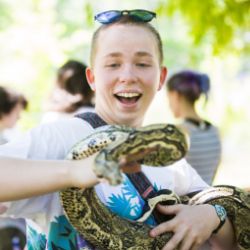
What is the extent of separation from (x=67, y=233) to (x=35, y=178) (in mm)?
333

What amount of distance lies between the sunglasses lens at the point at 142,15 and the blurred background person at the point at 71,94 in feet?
9.39

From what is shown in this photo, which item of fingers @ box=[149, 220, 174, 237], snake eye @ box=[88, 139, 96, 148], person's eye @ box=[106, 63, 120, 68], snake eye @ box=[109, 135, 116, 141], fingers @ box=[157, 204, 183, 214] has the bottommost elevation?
fingers @ box=[149, 220, 174, 237]

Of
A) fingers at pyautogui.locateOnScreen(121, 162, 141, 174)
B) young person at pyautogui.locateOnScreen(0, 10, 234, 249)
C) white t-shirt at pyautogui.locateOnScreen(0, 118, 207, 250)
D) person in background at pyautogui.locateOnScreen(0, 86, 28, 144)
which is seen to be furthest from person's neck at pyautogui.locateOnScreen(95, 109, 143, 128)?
person in background at pyautogui.locateOnScreen(0, 86, 28, 144)

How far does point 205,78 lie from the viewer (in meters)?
5.31

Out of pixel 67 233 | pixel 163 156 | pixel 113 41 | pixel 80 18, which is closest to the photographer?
pixel 163 156

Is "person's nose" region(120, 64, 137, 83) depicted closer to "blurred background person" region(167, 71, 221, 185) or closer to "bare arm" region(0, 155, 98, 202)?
"bare arm" region(0, 155, 98, 202)

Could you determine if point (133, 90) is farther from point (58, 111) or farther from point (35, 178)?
point (58, 111)

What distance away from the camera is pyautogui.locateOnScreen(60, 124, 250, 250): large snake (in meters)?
1.61

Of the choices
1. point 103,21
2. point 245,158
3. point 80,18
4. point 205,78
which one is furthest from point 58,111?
point 80,18

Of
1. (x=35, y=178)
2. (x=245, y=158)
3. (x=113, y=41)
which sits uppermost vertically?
(x=113, y=41)

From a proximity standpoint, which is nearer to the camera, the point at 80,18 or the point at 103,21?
the point at 103,21

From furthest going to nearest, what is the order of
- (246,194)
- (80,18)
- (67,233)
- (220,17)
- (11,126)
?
1. (80,18)
2. (11,126)
3. (220,17)
4. (246,194)
5. (67,233)

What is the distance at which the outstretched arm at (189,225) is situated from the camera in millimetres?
1942

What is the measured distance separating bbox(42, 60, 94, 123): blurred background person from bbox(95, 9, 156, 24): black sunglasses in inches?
113
